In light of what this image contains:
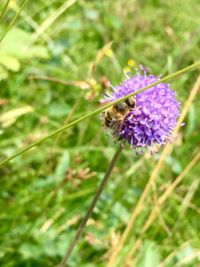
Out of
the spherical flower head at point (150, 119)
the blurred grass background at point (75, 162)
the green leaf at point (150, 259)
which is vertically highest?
the blurred grass background at point (75, 162)

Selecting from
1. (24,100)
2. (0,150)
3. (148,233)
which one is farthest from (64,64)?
(148,233)

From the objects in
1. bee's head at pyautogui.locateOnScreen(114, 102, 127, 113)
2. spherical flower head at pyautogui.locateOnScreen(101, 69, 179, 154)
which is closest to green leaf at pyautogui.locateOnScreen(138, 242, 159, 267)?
spherical flower head at pyautogui.locateOnScreen(101, 69, 179, 154)

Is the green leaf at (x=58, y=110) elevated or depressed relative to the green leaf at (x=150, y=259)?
elevated

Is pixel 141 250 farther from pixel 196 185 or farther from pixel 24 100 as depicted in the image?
pixel 24 100

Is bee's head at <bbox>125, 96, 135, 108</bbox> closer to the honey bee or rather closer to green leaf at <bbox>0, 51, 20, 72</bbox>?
the honey bee

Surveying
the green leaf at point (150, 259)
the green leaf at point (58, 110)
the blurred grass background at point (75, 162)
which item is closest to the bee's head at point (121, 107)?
the blurred grass background at point (75, 162)

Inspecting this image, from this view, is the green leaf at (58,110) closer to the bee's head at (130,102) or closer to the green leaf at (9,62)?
the green leaf at (9,62)

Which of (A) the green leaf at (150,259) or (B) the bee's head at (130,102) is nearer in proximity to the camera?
(B) the bee's head at (130,102)
